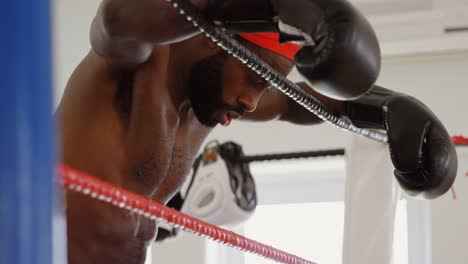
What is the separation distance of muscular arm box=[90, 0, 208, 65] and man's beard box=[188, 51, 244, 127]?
0.61ft

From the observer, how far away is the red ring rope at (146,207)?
2.08 feet

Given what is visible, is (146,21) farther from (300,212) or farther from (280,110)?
(300,212)

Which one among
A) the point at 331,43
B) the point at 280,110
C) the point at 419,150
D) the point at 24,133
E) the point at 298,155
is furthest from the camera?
the point at 298,155

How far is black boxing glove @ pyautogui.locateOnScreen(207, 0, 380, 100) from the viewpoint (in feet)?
2.44

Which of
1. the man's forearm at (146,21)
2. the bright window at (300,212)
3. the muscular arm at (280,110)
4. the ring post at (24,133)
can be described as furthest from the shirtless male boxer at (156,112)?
the bright window at (300,212)

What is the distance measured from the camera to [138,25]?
909mm

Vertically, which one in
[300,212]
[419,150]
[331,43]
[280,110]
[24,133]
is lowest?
[24,133]

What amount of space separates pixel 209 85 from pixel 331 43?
0.44 meters

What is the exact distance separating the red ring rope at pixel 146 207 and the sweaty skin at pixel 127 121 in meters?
0.19

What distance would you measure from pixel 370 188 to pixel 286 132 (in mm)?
1617

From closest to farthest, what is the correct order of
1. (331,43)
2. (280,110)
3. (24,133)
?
(24,133), (331,43), (280,110)

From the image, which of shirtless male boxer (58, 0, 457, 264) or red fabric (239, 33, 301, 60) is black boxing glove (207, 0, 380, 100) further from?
red fabric (239, 33, 301, 60)

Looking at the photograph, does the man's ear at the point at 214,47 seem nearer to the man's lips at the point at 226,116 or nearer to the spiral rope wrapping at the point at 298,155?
the man's lips at the point at 226,116

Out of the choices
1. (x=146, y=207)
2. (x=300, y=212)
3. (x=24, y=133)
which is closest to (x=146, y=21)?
(x=146, y=207)
